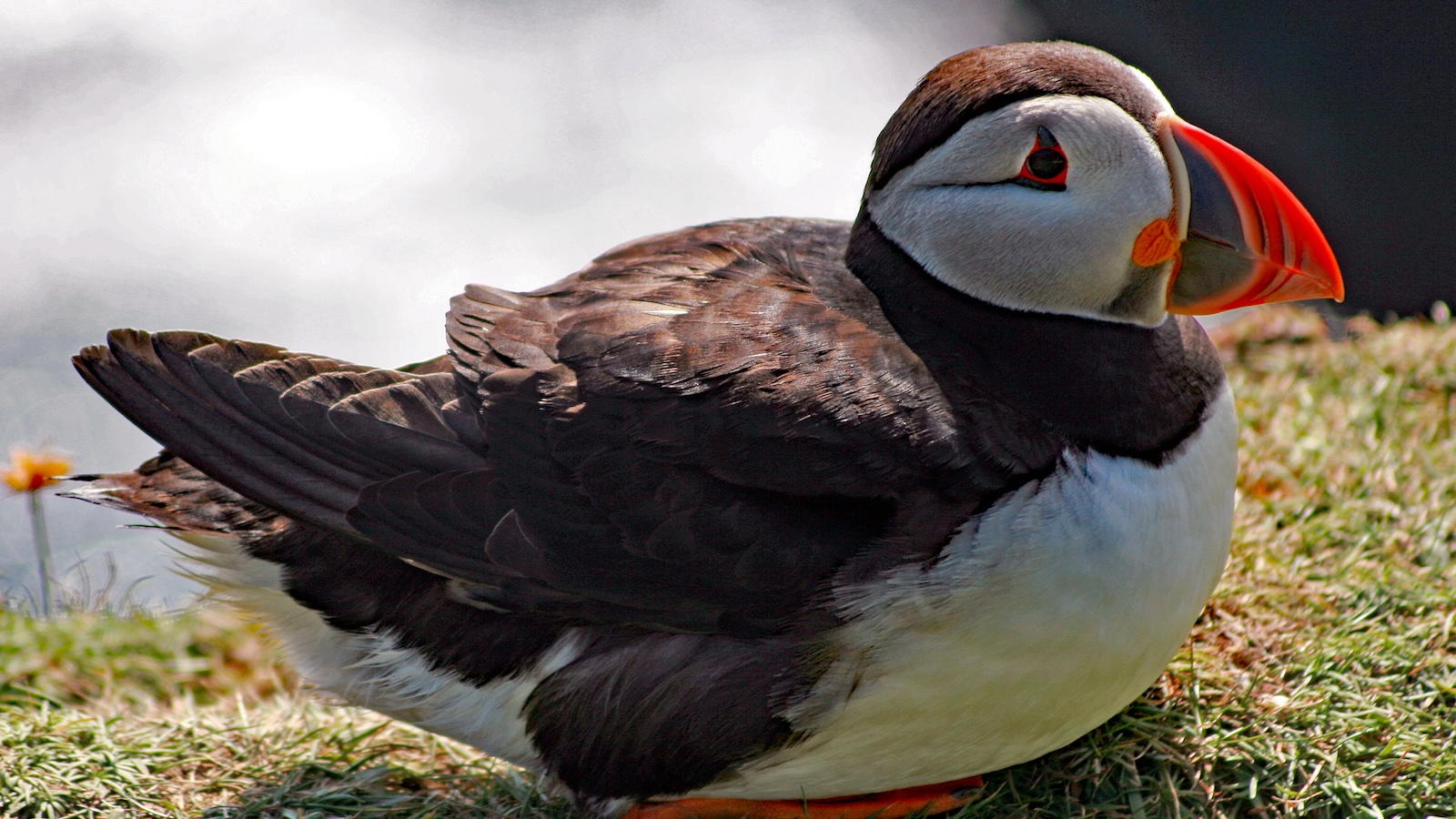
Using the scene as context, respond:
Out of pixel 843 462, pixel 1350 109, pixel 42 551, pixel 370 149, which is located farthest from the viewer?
pixel 370 149

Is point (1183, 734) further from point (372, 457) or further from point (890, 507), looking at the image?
point (372, 457)

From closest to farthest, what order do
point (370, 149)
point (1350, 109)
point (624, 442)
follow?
point (624, 442), point (1350, 109), point (370, 149)

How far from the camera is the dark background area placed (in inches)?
243

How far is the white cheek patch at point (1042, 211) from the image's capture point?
7.82ft

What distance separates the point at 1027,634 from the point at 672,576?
0.61m

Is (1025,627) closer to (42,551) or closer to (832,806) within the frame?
(832,806)

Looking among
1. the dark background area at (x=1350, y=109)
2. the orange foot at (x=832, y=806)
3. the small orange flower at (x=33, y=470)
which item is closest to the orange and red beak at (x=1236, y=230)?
the orange foot at (x=832, y=806)

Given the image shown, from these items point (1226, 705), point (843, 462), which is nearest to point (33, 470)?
point (843, 462)

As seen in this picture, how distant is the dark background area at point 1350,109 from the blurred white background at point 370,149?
1.60 meters

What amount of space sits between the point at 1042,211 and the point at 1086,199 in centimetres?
8

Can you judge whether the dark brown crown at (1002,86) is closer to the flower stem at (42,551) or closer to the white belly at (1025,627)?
the white belly at (1025,627)

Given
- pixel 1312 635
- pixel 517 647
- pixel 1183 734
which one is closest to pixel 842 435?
pixel 517 647

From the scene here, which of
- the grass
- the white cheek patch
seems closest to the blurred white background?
the grass

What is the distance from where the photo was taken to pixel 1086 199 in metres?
2.41
